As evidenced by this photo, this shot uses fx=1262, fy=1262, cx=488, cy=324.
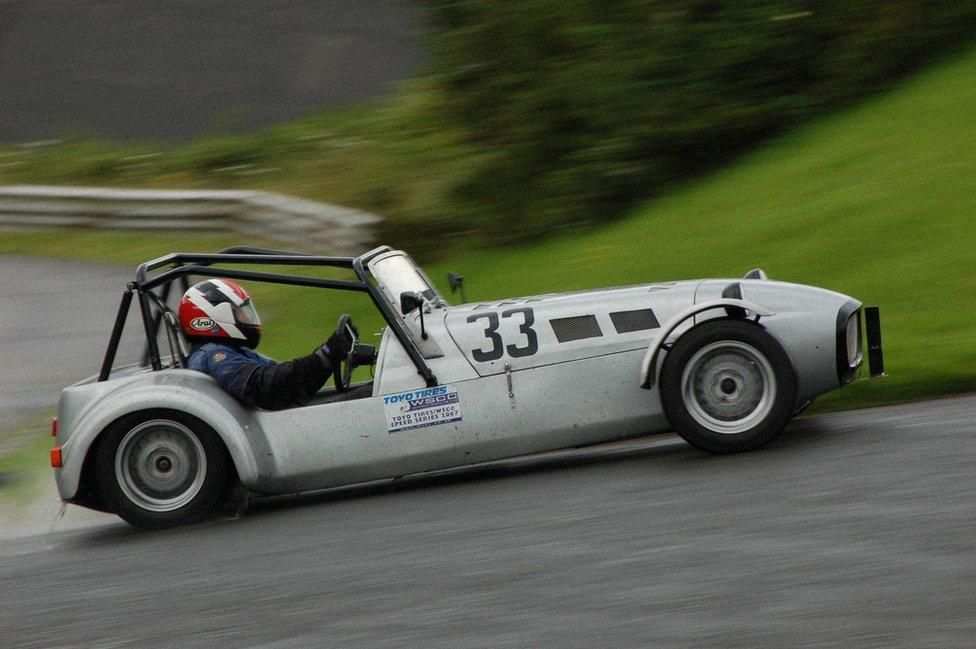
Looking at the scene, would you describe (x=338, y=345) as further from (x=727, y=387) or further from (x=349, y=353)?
(x=727, y=387)

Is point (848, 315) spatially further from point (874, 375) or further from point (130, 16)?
point (130, 16)

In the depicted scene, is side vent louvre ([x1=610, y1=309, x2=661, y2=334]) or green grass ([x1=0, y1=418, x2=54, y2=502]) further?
green grass ([x1=0, y1=418, x2=54, y2=502])

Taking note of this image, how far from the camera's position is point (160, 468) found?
698 centimetres

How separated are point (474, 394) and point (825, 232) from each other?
5190 millimetres

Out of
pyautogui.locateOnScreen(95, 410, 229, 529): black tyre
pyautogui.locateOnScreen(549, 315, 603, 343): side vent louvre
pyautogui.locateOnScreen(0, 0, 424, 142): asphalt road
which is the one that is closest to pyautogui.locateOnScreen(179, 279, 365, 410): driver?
pyautogui.locateOnScreen(95, 410, 229, 529): black tyre

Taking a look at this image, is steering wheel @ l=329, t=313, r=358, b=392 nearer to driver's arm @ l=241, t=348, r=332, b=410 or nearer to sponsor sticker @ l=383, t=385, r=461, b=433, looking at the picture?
driver's arm @ l=241, t=348, r=332, b=410

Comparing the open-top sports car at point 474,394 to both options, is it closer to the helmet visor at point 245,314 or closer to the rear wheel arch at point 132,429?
the rear wheel arch at point 132,429

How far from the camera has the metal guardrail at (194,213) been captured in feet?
46.2

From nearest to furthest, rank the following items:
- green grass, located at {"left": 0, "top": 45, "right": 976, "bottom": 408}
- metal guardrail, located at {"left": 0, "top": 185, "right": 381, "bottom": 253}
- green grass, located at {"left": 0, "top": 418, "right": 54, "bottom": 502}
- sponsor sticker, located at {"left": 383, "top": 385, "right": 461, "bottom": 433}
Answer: sponsor sticker, located at {"left": 383, "top": 385, "right": 461, "bottom": 433}, green grass, located at {"left": 0, "top": 418, "right": 54, "bottom": 502}, green grass, located at {"left": 0, "top": 45, "right": 976, "bottom": 408}, metal guardrail, located at {"left": 0, "top": 185, "right": 381, "bottom": 253}

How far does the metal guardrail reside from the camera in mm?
14078

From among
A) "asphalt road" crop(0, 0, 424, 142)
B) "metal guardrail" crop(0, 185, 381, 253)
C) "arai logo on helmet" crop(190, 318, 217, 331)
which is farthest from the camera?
"asphalt road" crop(0, 0, 424, 142)

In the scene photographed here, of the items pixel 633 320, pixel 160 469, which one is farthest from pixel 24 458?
pixel 633 320

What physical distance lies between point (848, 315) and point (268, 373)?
3.10 m

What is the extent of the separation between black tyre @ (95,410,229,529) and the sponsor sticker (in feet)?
3.21
